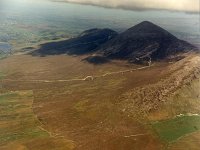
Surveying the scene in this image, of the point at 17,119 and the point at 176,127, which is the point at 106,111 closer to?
the point at 176,127

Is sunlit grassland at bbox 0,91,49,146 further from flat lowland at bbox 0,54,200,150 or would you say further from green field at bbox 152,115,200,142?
green field at bbox 152,115,200,142

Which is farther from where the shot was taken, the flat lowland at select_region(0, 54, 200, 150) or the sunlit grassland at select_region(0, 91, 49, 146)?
the sunlit grassland at select_region(0, 91, 49, 146)

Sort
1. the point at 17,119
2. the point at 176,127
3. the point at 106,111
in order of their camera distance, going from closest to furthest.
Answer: the point at 176,127, the point at 17,119, the point at 106,111

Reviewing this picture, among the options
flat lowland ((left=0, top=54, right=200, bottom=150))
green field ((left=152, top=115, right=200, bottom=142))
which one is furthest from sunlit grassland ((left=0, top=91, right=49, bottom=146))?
green field ((left=152, top=115, right=200, bottom=142))

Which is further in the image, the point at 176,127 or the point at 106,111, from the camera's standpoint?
the point at 106,111

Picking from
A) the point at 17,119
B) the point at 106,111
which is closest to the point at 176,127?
the point at 106,111

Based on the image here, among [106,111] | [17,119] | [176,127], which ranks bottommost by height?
[17,119]

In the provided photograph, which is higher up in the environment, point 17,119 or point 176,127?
point 176,127

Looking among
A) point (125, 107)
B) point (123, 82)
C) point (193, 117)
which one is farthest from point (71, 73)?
point (193, 117)

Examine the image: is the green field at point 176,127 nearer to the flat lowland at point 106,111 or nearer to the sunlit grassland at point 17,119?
the flat lowland at point 106,111

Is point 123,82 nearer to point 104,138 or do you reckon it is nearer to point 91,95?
point 91,95
